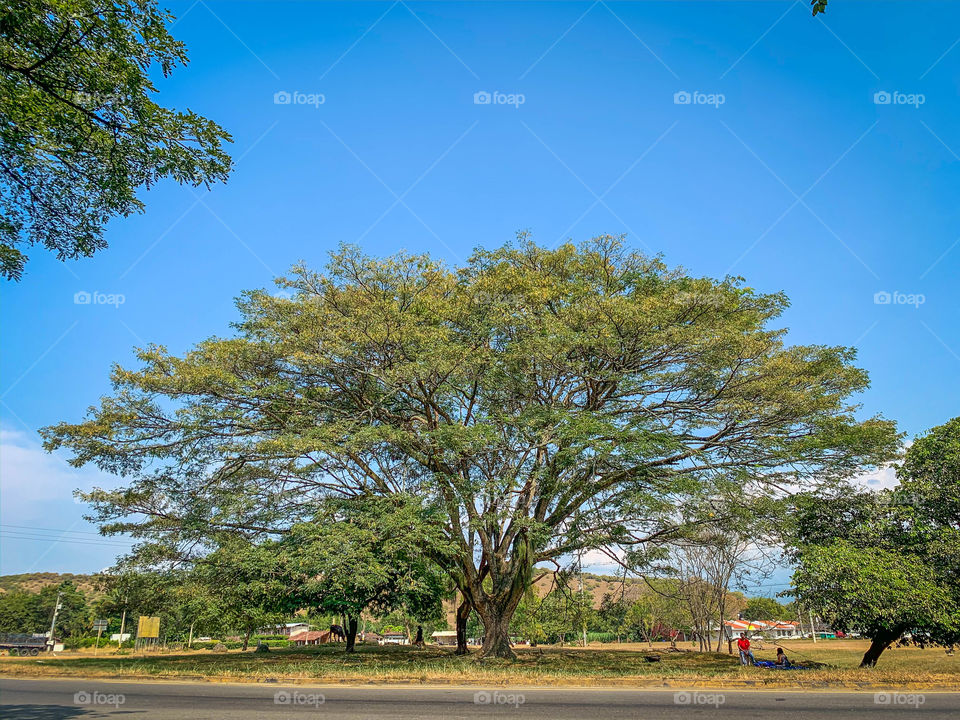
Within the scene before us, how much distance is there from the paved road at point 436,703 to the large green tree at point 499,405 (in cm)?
697

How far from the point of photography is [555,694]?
1201 centimetres

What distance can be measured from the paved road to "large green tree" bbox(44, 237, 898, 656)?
6.97 metres

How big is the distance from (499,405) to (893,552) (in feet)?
40.2

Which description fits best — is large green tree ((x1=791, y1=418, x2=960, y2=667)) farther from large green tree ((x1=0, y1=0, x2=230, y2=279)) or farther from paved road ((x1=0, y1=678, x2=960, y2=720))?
large green tree ((x1=0, y1=0, x2=230, y2=279))

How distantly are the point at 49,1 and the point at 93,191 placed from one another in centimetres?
330

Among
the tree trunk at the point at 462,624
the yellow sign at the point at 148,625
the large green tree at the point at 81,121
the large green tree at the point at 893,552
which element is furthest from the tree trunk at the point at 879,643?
the yellow sign at the point at 148,625

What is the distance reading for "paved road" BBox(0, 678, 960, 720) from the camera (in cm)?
912

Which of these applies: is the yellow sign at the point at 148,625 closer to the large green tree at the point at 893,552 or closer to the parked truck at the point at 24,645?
the parked truck at the point at 24,645

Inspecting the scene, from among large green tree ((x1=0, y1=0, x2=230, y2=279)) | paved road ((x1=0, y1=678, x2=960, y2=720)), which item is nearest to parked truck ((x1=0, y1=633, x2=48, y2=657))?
paved road ((x1=0, y1=678, x2=960, y2=720))

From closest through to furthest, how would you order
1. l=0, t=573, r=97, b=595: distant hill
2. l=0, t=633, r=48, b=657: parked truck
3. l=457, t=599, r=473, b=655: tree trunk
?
l=457, t=599, r=473, b=655: tree trunk
l=0, t=633, r=48, b=657: parked truck
l=0, t=573, r=97, b=595: distant hill

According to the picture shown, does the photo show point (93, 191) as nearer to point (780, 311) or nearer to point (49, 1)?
point (49, 1)

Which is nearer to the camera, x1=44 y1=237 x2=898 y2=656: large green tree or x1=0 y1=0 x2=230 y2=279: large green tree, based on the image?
x1=0 y1=0 x2=230 y2=279: large green tree

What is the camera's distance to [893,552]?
55.1 ft

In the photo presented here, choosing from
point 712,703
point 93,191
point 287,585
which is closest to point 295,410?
point 287,585
